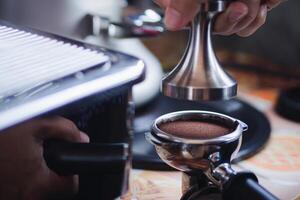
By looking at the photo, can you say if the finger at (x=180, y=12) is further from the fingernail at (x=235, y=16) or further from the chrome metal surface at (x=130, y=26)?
the chrome metal surface at (x=130, y=26)

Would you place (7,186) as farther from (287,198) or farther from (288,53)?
(288,53)

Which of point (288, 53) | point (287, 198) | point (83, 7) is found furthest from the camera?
point (288, 53)

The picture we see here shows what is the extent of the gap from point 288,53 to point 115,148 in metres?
0.63

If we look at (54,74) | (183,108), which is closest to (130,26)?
(183,108)

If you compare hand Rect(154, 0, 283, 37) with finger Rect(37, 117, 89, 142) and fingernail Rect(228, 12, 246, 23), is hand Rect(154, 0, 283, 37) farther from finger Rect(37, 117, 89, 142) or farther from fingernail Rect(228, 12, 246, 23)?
finger Rect(37, 117, 89, 142)

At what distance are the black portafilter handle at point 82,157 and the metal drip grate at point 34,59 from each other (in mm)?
52

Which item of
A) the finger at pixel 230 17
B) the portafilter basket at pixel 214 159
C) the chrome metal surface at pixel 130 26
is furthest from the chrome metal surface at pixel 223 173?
the chrome metal surface at pixel 130 26

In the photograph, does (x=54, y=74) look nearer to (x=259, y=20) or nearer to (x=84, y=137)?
(x=84, y=137)

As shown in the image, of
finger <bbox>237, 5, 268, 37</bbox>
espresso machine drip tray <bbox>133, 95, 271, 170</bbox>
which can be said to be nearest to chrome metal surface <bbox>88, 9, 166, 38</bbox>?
espresso machine drip tray <bbox>133, 95, 271, 170</bbox>

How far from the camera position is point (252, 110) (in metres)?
0.75

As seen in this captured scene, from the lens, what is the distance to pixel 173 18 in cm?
40

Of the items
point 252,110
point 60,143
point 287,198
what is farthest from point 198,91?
point 252,110

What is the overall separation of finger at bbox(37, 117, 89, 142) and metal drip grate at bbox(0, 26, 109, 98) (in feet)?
0.11

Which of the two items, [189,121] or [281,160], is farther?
[281,160]
